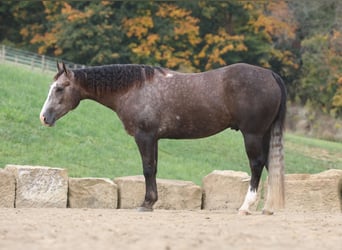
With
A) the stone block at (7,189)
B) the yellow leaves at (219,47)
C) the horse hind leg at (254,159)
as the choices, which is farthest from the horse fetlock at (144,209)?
the yellow leaves at (219,47)

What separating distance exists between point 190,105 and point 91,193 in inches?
86.0

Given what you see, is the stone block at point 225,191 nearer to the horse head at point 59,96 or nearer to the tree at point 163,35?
the horse head at point 59,96

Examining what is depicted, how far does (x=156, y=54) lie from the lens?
46.8 metres

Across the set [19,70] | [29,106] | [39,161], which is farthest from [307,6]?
[39,161]

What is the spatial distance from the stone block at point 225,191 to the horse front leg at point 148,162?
1.43 m

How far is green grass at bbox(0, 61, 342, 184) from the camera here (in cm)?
2008

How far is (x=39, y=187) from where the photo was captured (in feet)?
42.3

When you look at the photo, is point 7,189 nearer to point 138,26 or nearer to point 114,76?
point 114,76

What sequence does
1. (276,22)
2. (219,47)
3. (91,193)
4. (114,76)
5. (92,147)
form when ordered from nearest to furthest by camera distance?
(114,76), (91,193), (92,147), (219,47), (276,22)

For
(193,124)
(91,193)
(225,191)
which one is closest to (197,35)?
(225,191)

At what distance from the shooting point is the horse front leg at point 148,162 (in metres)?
12.3

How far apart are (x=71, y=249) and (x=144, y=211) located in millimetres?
4947

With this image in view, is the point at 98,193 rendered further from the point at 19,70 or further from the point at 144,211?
the point at 19,70

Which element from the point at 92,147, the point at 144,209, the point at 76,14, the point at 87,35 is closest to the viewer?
the point at 144,209
